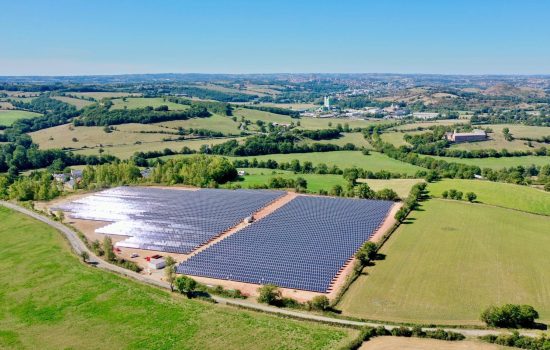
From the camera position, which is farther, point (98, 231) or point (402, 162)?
point (402, 162)

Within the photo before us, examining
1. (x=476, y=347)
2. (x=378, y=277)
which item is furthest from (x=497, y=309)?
(x=378, y=277)

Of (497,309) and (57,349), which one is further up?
(497,309)

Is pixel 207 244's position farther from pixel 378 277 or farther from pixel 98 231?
pixel 378 277

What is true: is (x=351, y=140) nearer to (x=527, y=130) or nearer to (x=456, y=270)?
(x=527, y=130)

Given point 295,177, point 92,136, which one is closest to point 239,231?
point 295,177

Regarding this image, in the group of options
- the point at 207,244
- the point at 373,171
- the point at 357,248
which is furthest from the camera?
the point at 373,171

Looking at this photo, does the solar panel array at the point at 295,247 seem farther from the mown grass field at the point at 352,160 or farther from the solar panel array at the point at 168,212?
the mown grass field at the point at 352,160

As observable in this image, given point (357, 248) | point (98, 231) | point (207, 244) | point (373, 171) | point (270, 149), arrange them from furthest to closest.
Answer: point (270, 149), point (373, 171), point (98, 231), point (207, 244), point (357, 248)

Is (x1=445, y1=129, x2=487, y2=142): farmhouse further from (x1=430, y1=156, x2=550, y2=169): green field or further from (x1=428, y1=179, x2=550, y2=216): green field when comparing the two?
(x1=428, y1=179, x2=550, y2=216): green field
